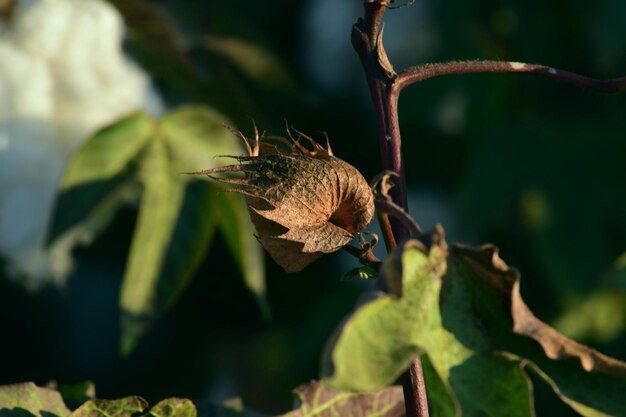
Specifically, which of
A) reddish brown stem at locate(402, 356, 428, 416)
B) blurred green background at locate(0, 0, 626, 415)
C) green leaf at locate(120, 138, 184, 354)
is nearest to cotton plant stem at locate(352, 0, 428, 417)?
reddish brown stem at locate(402, 356, 428, 416)

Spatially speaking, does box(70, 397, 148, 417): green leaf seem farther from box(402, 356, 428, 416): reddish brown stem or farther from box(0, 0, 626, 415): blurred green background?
box(0, 0, 626, 415): blurred green background

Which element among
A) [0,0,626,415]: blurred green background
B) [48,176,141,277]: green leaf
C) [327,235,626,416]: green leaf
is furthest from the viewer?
[0,0,626,415]: blurred green background

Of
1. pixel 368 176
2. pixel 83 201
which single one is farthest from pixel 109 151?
pixel 368 176

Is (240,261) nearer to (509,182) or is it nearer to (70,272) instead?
(70,272)

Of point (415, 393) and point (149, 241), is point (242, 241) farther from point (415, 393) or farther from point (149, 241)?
point (415, 393)

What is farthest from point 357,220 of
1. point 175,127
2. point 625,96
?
point 625,96

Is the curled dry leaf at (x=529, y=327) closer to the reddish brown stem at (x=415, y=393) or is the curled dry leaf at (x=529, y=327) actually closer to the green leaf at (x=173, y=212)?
the reddish brown stem at (x=415, y=393)
